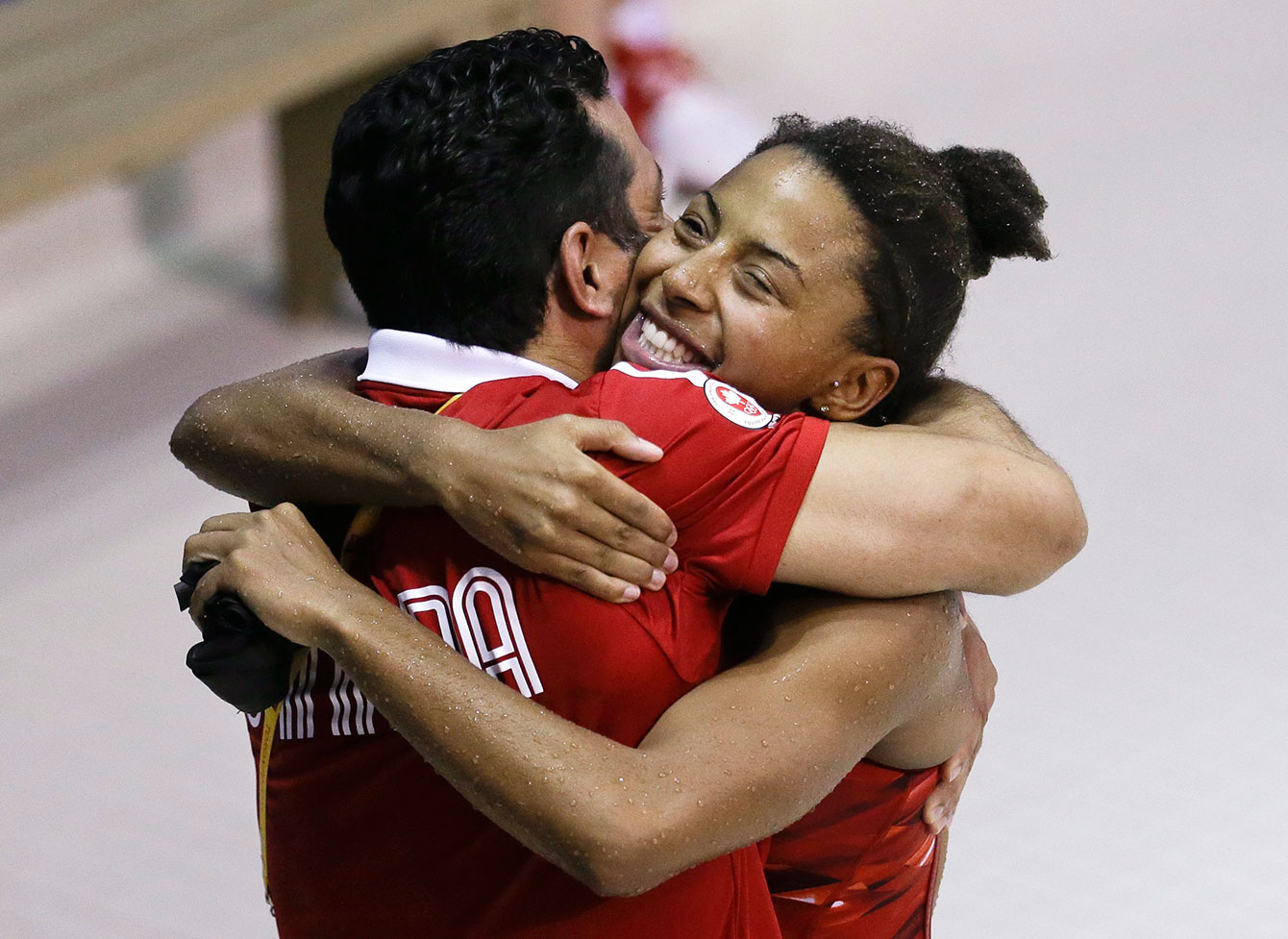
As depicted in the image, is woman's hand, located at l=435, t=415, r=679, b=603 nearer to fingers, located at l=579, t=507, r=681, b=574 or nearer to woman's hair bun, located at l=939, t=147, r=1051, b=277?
fingers, located at l=579, t=507, r=681, b=574

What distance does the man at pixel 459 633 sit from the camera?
136cm

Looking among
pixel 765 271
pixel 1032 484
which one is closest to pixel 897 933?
pixel 1032 484

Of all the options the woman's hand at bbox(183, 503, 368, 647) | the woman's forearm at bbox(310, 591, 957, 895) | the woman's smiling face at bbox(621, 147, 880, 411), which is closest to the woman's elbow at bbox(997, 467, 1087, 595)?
the woman's forearm at bbox(310, 591, 957, 895)

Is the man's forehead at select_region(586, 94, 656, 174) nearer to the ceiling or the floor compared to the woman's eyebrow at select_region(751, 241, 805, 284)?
nearer to the ceiling

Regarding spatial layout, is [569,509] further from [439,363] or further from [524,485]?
[439,363]

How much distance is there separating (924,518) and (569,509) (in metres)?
0.30

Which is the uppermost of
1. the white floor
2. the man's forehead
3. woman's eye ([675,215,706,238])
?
the man's forehead

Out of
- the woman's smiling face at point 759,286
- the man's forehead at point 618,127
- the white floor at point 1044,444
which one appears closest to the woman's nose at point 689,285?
the woman's smiling face at point 759,286

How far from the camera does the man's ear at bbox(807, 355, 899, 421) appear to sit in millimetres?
1661

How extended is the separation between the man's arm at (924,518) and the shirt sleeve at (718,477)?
0.07 ft

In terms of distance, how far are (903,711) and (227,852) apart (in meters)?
1.83

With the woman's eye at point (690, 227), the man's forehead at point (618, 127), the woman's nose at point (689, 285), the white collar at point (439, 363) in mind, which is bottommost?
the white collar at point (439, 363)

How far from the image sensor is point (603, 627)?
4.39 feet

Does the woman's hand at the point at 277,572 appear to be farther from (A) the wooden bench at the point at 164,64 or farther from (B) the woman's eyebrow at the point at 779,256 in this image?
(A) the wooden bench at the point at 164,64
